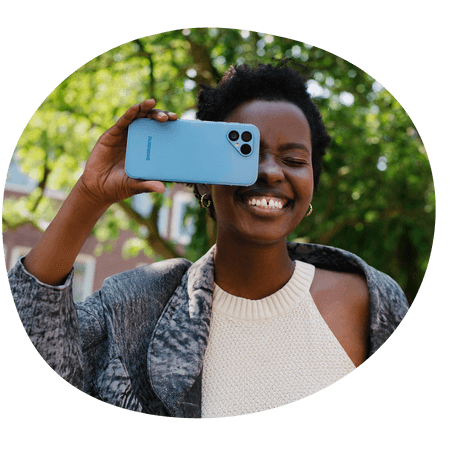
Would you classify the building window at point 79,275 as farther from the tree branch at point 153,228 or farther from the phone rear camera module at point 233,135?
the tree branch at point 153,228

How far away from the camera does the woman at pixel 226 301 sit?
82 cm

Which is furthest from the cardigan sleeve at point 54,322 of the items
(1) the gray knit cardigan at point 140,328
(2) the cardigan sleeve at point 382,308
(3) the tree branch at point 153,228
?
(3) the tree branch at point 153,228

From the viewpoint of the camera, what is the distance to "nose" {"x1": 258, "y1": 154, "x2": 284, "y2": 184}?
2.96 ft

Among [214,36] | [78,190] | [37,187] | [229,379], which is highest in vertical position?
[214,36]

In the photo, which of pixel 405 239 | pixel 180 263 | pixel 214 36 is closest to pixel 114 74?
pixel 214 36

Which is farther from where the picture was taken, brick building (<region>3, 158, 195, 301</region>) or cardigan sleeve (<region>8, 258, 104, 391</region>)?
brick building (<region>3, 158, 195, 301</region>)

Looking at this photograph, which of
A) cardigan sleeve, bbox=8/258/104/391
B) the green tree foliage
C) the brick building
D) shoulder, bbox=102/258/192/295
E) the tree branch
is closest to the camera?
cardigan sleeve, bbox=8/258/104/391

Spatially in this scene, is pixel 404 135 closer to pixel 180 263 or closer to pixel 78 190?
pixel 180 263

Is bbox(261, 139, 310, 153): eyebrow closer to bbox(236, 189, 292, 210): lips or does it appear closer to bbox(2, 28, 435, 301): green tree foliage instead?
bbox(236, 189, 292, 210): lips

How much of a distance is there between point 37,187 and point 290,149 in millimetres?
1283

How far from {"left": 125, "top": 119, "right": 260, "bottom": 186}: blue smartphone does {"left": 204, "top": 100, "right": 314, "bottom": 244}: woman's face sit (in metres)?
0.05

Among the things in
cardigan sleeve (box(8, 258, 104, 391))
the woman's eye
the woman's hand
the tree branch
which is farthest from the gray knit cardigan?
the tree branch

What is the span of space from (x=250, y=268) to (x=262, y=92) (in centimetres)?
45

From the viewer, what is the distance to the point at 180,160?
86 centimetres
